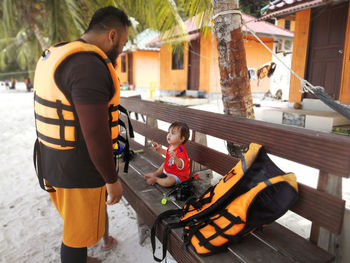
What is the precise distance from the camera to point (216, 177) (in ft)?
13.1

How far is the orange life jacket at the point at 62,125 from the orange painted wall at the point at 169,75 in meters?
14.6

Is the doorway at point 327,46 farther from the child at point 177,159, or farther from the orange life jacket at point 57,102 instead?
the orange life jacket at point 57,102

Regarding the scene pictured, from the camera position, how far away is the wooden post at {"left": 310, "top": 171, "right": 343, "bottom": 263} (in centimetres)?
144

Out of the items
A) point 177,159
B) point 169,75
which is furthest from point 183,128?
point 169,75

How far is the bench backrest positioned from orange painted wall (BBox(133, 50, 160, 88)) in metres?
20.7

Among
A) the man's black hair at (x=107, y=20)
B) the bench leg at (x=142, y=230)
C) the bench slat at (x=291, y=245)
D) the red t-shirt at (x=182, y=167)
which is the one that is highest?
the man's black hair at (x=107, y=20)

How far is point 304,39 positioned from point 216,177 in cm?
706

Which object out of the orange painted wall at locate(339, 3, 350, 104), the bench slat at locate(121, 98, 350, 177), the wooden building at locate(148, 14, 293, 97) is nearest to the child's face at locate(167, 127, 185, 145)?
the bench slat at locate(121, 98, 350, 177)

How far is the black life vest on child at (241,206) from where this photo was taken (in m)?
1.51

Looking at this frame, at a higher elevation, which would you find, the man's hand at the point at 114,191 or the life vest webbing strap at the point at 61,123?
the life vest webbing strap at the point at 61,123

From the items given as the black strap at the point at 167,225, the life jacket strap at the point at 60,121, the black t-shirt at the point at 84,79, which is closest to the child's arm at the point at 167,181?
the black strap at the point at 167,225

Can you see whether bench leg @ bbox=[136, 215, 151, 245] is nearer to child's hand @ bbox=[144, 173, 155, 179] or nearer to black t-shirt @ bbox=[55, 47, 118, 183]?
child's hand @ bbox=[144, 173, 155, 179]

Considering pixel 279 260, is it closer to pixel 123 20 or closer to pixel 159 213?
pixel 159 213

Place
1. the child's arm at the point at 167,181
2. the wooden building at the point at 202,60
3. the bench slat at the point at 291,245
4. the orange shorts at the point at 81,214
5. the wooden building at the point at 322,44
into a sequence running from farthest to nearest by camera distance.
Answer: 1. the wooden building at the point at 202,60
2. the wooden building at the point at 322,44
3. the child's arm at the point at 167,181
4. the orange shorts at the point at 81,214
5. the bench slat at the point at 291,245
